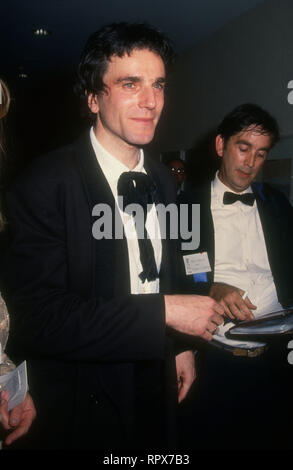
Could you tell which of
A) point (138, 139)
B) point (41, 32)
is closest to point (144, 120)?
point (138, 139)

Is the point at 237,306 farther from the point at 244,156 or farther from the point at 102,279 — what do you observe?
the point at 244,156

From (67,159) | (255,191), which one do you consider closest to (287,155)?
(255,191)

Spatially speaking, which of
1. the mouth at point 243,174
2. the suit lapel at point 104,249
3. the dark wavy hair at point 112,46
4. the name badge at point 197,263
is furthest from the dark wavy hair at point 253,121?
the suit lapel at point 104,249

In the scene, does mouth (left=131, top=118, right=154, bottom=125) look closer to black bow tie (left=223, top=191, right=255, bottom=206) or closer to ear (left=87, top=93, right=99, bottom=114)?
ear (left=87, top=93, right=99, bottom=114)

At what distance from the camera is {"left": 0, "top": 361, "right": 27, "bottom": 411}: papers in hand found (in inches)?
45.4

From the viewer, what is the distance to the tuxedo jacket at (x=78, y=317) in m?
1.02

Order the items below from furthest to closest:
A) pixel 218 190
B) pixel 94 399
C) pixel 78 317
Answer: pixel 218 190, pixel 94 399, pixel 78 317

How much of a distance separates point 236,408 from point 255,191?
4.71 feet

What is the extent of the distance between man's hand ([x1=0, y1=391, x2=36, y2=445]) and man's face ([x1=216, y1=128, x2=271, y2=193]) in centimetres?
183

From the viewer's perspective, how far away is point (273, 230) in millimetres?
2324

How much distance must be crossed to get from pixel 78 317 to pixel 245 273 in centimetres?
149

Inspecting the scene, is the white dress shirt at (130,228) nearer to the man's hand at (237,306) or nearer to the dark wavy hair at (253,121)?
the man's hand at (237,306)

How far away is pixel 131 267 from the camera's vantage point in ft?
4.30

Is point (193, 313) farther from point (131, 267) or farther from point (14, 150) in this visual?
point (14, 150)
